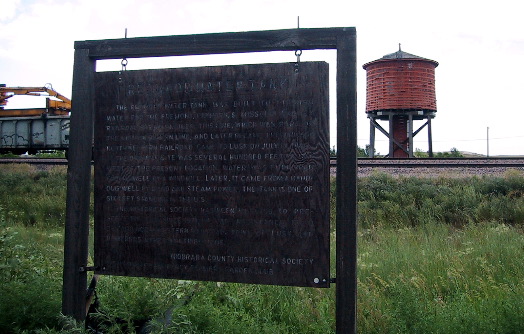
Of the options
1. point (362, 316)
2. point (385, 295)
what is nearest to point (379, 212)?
point (385, 295)

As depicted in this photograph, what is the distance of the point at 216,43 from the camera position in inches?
157

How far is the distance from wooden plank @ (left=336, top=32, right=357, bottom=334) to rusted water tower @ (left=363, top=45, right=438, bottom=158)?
2322cm

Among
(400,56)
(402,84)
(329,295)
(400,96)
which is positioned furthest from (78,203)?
(400,56)

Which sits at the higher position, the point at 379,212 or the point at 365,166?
the point at 365,166

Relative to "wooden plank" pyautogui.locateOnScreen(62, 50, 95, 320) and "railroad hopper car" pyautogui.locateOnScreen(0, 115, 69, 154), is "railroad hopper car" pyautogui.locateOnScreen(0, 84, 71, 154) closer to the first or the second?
"railroad hopper car" pyautogui.locateOnScreen(0, 115, 69, 154)

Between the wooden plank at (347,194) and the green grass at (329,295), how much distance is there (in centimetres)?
45

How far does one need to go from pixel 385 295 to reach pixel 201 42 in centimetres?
322

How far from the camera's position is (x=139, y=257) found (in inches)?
160

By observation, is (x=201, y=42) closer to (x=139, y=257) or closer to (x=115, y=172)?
(x=115, y=172)

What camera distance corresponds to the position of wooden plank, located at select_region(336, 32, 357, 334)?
3684mm

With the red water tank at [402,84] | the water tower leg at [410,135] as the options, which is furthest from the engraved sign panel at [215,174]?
the red water tank at [402,84]

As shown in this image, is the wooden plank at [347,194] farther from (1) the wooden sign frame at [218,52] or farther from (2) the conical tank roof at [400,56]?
(2) the conical tank roof at [400,56]

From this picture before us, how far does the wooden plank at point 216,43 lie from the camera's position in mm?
3801

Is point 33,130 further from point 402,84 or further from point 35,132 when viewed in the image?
point 402,84
